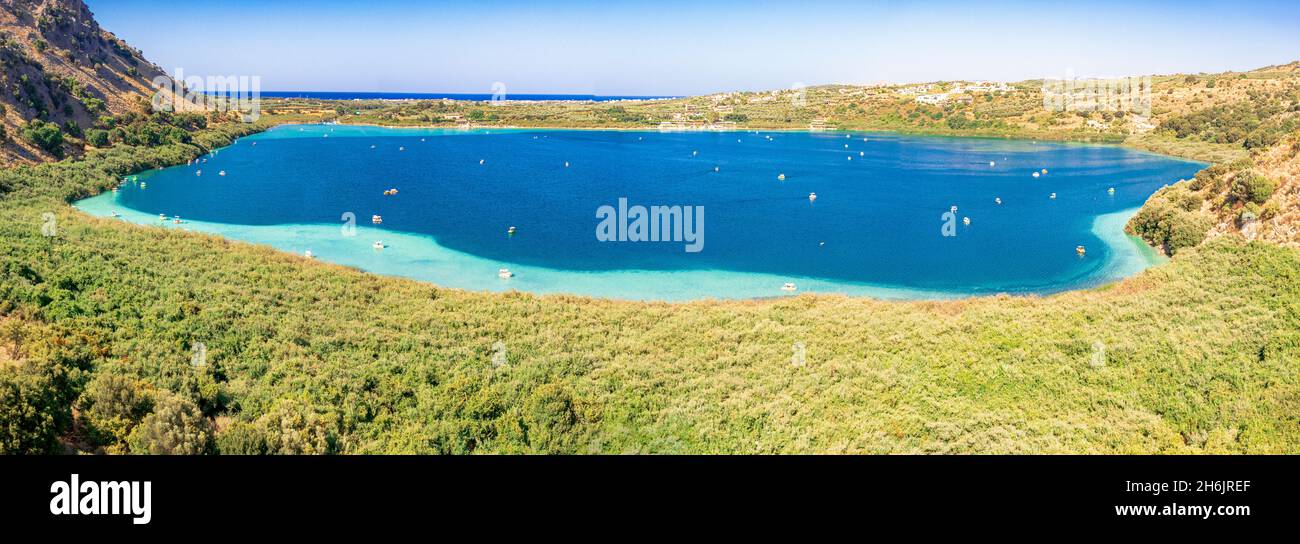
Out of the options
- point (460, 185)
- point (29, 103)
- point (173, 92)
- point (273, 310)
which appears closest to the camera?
point (273, 310)

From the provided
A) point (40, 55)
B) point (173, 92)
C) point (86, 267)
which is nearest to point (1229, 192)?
point (86, 267)

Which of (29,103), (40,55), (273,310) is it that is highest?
(40,55)

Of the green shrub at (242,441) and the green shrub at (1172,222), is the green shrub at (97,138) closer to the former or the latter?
the green shrub at (242,441)

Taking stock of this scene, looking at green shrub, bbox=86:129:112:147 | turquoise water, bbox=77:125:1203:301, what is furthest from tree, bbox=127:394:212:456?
green shrub, bbox=86:129:112:147

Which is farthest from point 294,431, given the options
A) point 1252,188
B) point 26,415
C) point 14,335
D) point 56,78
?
point 56,78

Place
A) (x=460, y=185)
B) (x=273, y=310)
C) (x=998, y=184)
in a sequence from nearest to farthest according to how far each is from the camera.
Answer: (x=273, y=310), (x=460, y=185), (x=998, y=184)

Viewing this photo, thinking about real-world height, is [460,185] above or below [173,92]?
below

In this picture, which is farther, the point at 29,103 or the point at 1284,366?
the point at 29,103

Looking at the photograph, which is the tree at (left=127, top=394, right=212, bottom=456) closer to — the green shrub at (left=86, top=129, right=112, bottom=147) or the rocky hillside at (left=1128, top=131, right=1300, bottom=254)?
the rocky hillside at (left=1128, top=131, right=1300, bottom=254)

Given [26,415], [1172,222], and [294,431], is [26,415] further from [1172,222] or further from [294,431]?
[1172,222]
